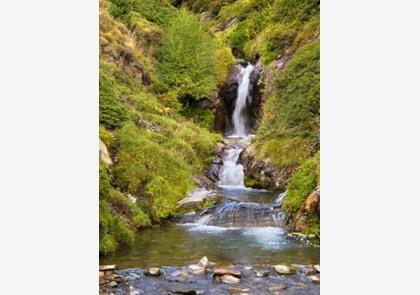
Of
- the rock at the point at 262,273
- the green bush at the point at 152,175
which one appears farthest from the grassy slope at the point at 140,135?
the rock at the point at 262,273

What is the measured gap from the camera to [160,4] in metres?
5.32

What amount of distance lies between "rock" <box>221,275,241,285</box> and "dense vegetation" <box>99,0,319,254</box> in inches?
33.5

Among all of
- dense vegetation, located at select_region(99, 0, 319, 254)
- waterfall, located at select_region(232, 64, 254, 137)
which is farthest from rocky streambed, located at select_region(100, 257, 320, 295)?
waterfall, located at select_region(232, 64, 254, 137)

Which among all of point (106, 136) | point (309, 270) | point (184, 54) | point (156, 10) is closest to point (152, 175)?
point (106, 136)

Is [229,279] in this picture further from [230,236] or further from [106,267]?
[106,267]

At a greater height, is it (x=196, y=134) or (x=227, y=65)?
(x=227, y=65)

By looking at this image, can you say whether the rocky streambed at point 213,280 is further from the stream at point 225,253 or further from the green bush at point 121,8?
the green bush at point 121,8

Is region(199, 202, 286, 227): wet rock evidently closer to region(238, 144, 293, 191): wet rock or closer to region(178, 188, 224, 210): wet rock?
region(178, 188, 224, 210): wet rock

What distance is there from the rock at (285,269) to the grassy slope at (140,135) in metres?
1.17

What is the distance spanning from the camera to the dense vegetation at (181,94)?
506 cm

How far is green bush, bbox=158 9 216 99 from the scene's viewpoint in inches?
216

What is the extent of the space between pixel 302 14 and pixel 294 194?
5.49 feet
